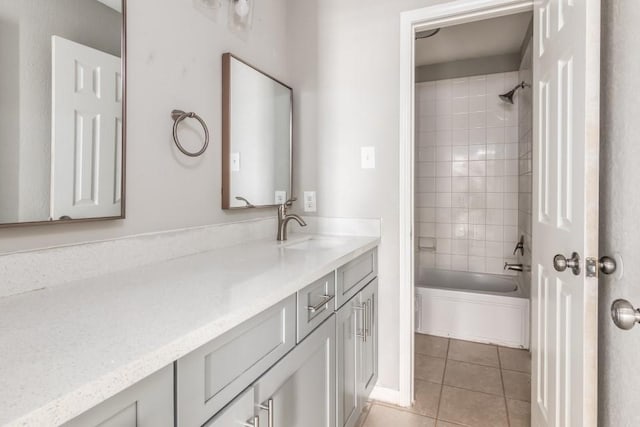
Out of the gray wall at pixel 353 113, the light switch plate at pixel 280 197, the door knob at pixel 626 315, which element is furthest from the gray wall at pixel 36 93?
the door knob at pixel 626 315

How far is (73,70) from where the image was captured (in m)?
0.97

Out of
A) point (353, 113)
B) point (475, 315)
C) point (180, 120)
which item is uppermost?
point (353, 113)

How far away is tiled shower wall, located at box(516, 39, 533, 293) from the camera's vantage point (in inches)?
103

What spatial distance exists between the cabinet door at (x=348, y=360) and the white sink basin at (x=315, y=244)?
266 mm

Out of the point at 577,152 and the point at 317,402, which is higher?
the point at 577,152

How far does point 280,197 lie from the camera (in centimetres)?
203

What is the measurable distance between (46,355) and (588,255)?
3.90ft

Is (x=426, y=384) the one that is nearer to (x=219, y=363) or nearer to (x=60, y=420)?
(x=219, y=363)

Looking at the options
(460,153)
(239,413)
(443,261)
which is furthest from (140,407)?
(460,153)

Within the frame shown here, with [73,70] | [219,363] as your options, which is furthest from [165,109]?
[219,363]

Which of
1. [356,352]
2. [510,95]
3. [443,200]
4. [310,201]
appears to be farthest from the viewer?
[443,200]

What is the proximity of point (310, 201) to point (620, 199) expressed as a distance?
4.77 feet

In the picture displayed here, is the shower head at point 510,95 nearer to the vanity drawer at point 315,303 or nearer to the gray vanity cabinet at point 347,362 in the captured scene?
the gray vanity cabinet at point 347,362

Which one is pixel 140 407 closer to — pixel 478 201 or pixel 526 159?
pixel 526 159
